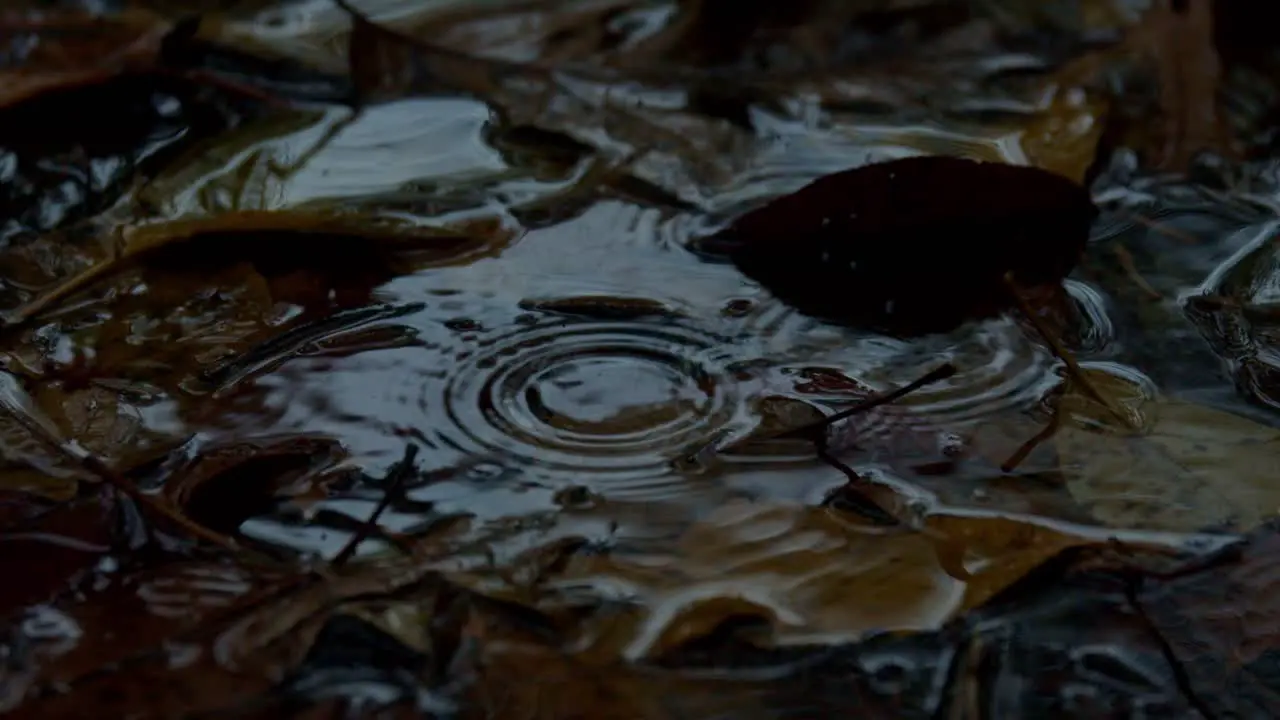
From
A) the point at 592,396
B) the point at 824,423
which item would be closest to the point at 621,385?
the point at 592,396

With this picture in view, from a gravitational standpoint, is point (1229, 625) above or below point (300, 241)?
below

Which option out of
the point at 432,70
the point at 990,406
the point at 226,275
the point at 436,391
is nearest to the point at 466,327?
the point at 436,391

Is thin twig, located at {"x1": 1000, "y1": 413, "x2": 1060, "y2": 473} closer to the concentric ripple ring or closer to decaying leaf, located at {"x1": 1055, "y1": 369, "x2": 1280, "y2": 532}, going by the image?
decaying leaf, located at {"x1": 1055, "y1": 369, "x2": 1280, "y2": 532}

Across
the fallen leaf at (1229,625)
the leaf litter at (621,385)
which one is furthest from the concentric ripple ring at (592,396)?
the fallen leaf at (1229,625)

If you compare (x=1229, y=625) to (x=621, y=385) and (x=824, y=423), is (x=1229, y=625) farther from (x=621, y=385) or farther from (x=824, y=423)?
(x=621, y=385)

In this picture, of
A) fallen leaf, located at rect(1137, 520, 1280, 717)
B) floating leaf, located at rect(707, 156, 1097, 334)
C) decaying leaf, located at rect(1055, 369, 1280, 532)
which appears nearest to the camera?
fallen leaf, located at rect(1137, 520, 1280, 717)

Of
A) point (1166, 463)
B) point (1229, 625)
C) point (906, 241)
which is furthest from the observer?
point (906, 241)

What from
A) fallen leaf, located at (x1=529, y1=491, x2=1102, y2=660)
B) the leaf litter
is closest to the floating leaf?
the leaf litter

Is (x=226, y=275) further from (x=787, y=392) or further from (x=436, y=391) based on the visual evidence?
(x=787, y=392)

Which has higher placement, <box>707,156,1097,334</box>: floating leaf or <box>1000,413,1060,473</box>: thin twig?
<box>707,156,1097,334</box>: floating leaf
